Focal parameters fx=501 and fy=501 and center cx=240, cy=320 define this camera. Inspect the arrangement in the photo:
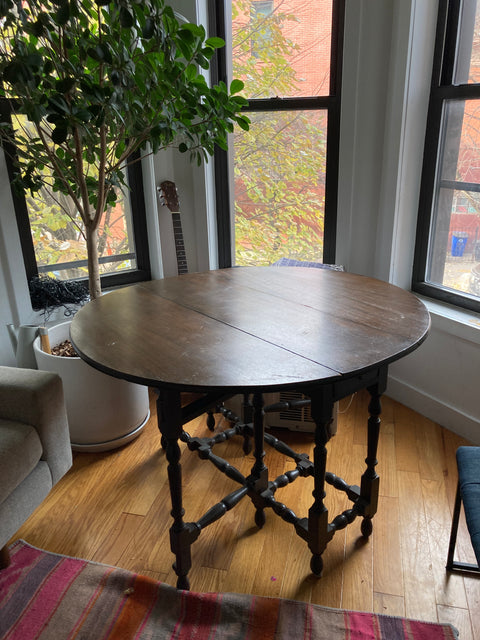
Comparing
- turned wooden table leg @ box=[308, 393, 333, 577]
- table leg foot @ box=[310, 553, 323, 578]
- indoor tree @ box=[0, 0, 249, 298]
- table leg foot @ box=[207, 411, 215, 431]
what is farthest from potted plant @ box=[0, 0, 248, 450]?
table leg foot @ box=[310, 553, 323, 578]

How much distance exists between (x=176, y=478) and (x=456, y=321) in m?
1.44

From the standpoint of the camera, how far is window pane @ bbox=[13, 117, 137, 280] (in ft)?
8.07

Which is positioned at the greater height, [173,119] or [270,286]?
[173,119]

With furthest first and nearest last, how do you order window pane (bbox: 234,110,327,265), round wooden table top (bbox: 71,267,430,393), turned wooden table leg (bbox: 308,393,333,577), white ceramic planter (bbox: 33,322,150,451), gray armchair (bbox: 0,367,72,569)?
window pane (bbox: 234,110,327,265) → white ceramic planter (bbox: 33,322,150,451) → gray armchair (bbox: 0,367,72,569) → turned wooden table leg (bbox: 308,393,333,577) → round wooden table top (bbox: 71,267,430,393)

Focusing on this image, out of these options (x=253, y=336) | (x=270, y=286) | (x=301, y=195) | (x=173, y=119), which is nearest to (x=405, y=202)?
(x=301, y=195)

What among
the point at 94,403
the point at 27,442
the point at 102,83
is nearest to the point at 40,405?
the point at 27,442

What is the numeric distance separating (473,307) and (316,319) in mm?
1112

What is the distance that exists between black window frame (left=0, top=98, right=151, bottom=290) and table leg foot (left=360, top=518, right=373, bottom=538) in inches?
69.2

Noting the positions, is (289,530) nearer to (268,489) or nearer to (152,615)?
(268,489)

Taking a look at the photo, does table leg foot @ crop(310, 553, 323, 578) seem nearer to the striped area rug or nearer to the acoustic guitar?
the striped area rug

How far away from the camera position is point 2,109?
7.40 ft

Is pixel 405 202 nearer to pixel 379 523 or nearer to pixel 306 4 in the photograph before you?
pixel 306 4

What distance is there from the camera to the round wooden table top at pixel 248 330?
120cm

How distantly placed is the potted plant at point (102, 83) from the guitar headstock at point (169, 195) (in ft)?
1.40
